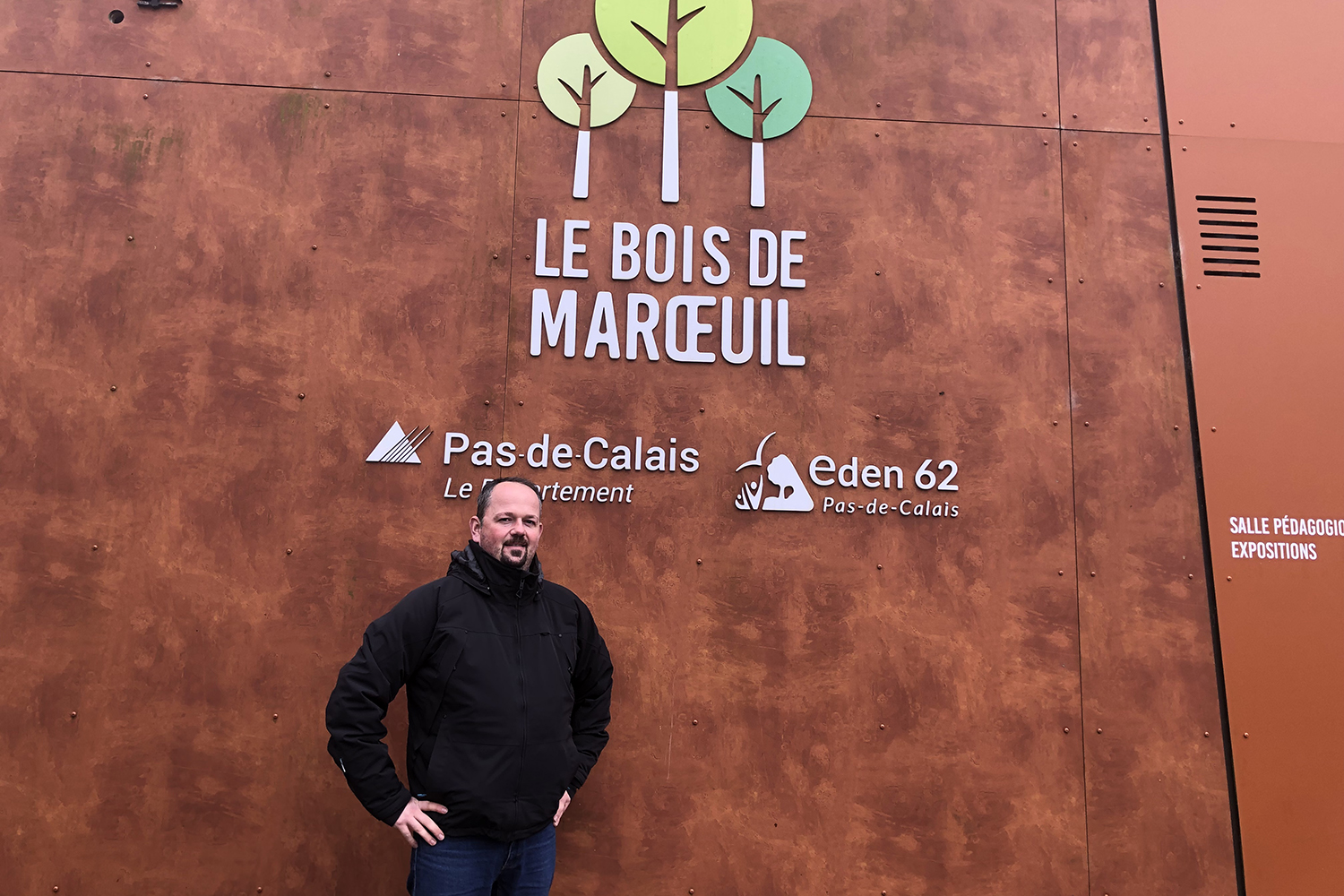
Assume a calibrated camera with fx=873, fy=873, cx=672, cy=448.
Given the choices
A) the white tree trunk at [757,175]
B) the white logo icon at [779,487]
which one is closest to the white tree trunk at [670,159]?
the white tree trunk at [757,175]

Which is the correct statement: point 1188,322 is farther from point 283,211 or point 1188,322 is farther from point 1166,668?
point 283,211

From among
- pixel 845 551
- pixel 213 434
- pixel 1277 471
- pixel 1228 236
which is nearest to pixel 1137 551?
pixel 1277 471

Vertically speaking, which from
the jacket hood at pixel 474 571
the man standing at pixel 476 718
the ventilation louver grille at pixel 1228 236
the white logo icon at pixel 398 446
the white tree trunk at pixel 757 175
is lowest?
the man standing at pixel 476 718

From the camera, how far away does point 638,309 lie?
9.29 feet

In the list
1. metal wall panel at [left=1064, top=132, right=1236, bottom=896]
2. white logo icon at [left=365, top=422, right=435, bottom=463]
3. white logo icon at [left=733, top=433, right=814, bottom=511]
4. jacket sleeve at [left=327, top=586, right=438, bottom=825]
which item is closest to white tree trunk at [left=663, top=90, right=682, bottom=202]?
white logo icon at [left=733, top=433, right=814, bottom=511]

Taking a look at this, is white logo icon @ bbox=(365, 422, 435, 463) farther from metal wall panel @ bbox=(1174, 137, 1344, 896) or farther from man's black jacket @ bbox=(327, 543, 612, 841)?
metal wall panel @ bbox=(1174, 137, 1344, 896)

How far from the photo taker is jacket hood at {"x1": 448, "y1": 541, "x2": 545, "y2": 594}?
2133 mm

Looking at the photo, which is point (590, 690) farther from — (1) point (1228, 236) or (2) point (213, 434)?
(1) point (1228, 236)

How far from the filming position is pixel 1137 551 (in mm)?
2838

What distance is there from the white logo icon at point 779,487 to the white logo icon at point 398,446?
3.31 ft

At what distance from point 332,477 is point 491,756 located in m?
1.14

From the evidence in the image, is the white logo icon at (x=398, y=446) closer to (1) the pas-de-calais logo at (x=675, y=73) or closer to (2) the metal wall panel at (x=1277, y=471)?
(1) the pas-de-calais logo at (x=675, y=73)

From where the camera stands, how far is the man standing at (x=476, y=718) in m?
1.99

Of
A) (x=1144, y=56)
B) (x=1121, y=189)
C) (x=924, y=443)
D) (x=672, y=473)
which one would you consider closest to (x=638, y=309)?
(x=672, y=473)
